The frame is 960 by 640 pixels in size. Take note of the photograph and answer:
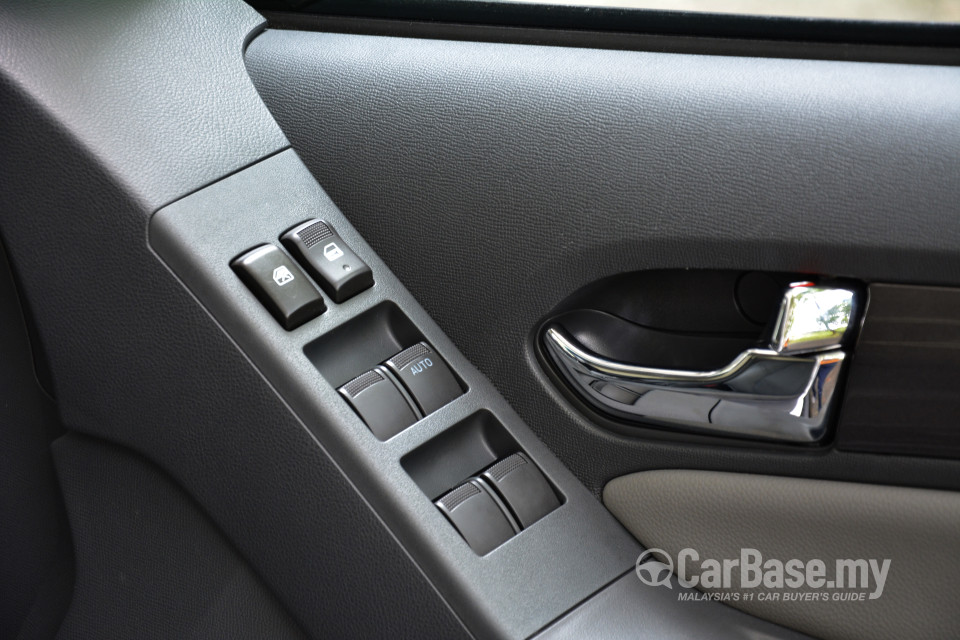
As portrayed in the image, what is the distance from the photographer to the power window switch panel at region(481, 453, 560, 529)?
88 cm

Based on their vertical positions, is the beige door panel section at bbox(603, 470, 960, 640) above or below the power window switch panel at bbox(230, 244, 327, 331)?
below

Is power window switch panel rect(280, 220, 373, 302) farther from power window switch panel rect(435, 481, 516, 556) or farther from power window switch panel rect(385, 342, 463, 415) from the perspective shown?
power window switch panel rect(435, 481, 516, 556)

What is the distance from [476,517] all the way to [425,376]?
15 centimetres

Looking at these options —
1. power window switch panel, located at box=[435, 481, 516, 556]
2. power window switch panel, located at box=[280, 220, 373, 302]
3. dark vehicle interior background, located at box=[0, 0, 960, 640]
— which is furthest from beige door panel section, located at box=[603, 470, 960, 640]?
power window switch panel, located at box=[280, 220, 373, 302]

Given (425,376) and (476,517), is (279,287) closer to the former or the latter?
(425,376)

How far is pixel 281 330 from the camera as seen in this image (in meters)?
0.85

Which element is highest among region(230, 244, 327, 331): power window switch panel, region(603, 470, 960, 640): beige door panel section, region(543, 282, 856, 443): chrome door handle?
region(230, 244, 327, 331): power window switch panel

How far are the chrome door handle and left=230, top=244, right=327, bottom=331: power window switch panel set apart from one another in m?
0.25

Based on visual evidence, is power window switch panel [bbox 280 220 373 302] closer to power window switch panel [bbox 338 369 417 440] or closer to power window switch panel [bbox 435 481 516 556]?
power window switch panel [bbox 338 369 417 440]

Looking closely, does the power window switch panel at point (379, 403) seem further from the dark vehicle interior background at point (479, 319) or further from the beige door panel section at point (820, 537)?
the beige door panel section at point (820, 537)

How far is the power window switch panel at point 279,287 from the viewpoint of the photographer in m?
0.85

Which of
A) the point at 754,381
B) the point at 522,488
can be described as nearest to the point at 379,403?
the point at 522,488

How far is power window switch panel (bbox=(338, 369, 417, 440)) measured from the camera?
33.7 inches

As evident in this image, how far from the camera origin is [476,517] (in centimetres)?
86
